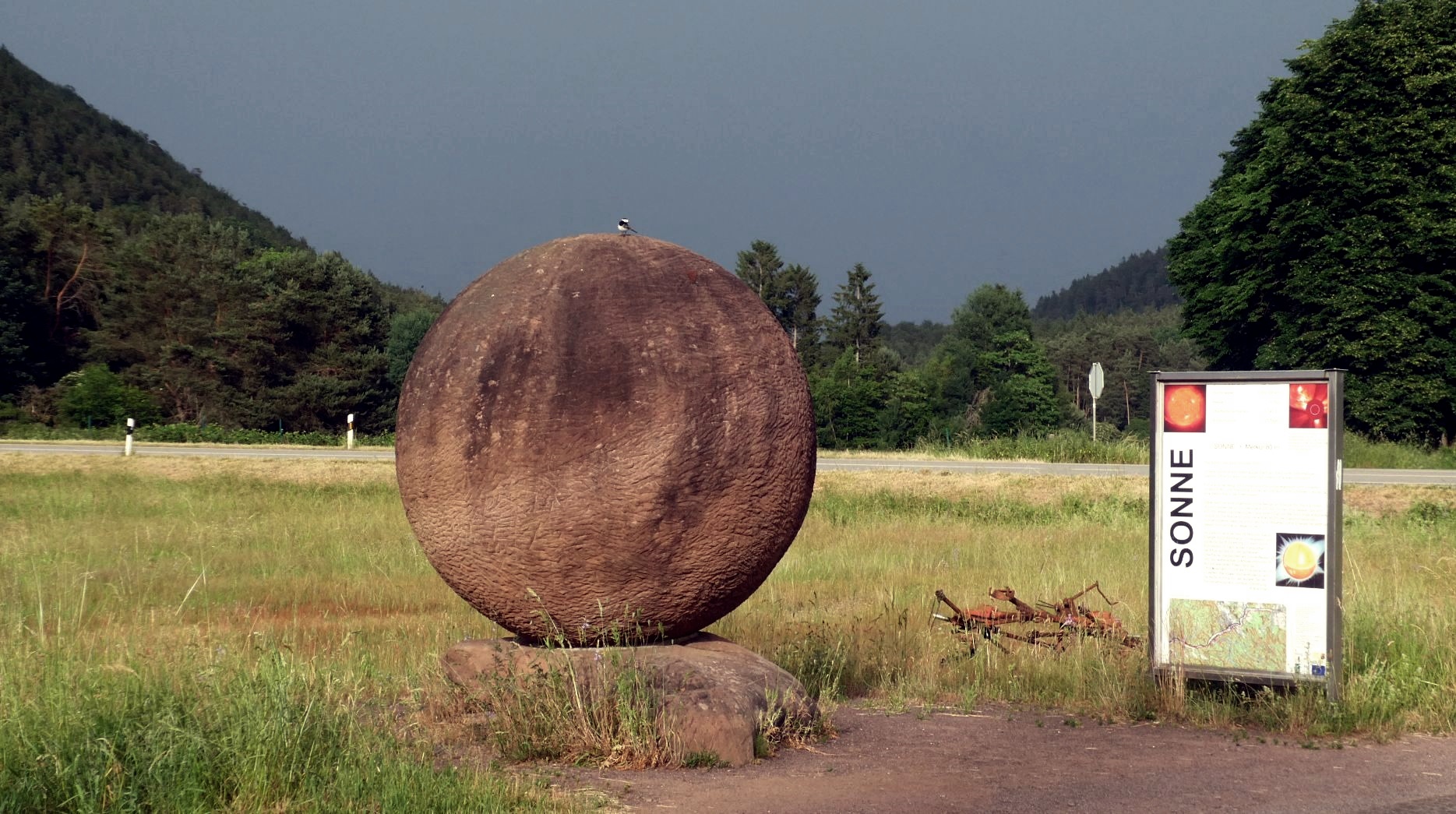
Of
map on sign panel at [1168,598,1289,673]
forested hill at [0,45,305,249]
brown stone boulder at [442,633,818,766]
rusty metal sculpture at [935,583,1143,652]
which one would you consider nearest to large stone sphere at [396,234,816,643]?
brown stone boulder at [442,633,818,766]

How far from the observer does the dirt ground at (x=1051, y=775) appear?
5.77m

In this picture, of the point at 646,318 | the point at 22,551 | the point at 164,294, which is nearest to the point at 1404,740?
the point at 646,318

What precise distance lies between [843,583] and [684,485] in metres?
6.74

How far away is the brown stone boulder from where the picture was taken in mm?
6500

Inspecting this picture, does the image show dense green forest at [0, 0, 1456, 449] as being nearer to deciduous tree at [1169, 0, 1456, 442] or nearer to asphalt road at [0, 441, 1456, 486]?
deciduous tree at [1169, 0, 1456, 442]

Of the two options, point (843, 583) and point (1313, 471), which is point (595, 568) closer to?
point (1313, 471)

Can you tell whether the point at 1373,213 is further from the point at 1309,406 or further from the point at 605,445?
the point at 605,445

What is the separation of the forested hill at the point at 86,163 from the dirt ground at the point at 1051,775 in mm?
90137

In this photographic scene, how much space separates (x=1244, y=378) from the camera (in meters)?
7.96

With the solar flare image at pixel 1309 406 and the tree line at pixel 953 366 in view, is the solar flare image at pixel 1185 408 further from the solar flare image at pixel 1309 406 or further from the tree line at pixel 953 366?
the tree line at pixel 953 366

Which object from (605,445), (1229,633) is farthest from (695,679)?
(1229,633)

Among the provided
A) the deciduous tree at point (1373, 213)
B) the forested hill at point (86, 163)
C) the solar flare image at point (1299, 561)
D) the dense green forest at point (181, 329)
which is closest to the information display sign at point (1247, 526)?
the solar flare image at point (1299, 561)

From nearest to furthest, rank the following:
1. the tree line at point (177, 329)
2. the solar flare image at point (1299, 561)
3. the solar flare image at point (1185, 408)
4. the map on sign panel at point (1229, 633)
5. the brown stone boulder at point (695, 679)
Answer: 1. the brown stone boulder at point (695, 679)
2. the solar flare image at point (1299, 561)
3. the map on sign panel at point (1229, 633)
4. the solar flare image at point (1185, 408)
5. the tree line at point (177, 329)

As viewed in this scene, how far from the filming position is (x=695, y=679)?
22.2 feet
